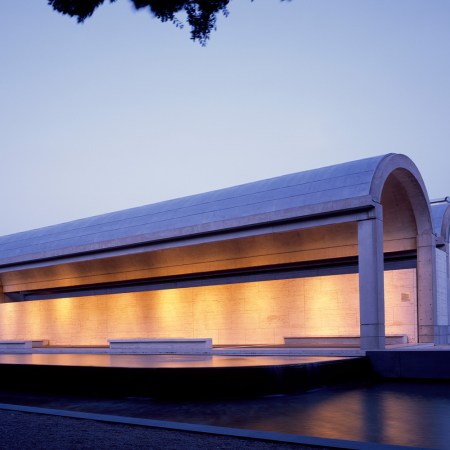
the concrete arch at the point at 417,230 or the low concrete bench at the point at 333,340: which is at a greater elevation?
the concrete arch at the point at 417,230

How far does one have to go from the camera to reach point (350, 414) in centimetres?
1035

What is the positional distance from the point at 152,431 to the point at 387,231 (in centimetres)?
1632

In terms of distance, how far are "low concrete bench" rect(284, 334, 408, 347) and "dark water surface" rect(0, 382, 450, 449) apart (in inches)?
265

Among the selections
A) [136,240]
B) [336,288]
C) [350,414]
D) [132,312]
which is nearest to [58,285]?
[132,312]

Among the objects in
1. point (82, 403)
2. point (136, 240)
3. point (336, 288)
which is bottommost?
point (82, 403)

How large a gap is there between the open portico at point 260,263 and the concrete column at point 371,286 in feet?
0.10

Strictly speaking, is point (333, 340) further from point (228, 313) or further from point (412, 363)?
point (412, 363)

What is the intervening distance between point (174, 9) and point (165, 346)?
16944mm

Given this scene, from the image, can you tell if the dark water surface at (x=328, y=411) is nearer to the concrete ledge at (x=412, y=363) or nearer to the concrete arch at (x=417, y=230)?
the concrete ledge at (x=412, y=363)

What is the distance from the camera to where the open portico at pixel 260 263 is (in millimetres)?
19109

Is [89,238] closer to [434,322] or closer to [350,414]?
[434,322]

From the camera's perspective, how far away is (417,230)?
73.0 feet

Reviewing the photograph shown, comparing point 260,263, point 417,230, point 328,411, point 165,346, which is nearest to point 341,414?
point 328,411

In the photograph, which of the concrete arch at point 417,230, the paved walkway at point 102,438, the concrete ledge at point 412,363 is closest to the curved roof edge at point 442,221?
the concrete arch at point 417,230
